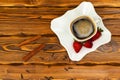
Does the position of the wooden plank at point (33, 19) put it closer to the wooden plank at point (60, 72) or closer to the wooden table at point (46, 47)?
the wooden table at point (46, 47)

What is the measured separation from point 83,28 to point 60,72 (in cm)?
18

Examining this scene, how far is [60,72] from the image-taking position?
113 cm

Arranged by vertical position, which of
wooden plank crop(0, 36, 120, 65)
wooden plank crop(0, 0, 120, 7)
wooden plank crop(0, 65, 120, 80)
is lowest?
wooden plank crop(0, 65, 120, 80)

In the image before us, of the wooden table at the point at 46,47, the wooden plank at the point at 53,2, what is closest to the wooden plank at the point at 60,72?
the wooden table at the point at 46,47

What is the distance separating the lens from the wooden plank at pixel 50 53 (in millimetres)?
1133

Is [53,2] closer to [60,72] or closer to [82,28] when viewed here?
[82,28]

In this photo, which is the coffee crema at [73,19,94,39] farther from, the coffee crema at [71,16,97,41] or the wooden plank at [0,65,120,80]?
the wooden plank at [0,65,120,80]

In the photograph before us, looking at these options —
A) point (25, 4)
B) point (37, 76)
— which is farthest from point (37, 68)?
point (25, 4)

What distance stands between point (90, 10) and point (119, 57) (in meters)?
0.20

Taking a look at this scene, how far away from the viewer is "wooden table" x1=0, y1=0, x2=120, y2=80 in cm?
113

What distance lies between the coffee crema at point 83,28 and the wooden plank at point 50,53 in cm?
7

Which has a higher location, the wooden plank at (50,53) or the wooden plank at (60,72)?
the wooden plank at (50,53)

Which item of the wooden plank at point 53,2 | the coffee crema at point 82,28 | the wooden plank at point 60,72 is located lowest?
the wooden plank at point 60,72

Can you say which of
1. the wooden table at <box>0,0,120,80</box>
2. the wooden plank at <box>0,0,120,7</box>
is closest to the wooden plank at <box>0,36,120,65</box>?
the wooden table at <box>0,0,120,80</box>
